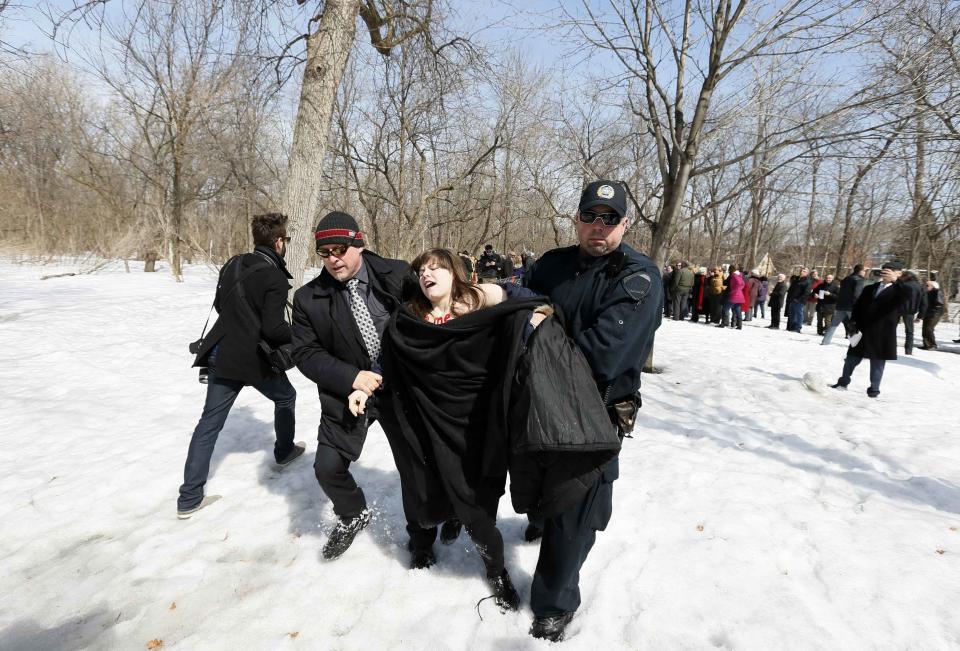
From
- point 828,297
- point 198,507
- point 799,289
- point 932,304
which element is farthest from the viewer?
point 799,289

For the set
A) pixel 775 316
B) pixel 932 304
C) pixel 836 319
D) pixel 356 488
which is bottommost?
pixel 356 488

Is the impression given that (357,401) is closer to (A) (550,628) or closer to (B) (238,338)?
(B) (238,338)

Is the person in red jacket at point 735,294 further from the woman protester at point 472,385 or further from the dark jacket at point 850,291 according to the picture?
the woman protester at point 472,385

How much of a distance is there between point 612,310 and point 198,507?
325 centimetres

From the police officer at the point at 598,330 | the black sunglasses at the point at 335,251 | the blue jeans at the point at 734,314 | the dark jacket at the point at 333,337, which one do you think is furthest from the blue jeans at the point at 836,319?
the black sunglasses at the point at 335,251

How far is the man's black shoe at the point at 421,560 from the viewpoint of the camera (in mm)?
2662

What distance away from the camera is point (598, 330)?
6.14 ft

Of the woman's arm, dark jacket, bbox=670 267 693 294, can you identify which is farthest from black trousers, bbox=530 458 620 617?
dark jacket, bbox=670 267 693 294

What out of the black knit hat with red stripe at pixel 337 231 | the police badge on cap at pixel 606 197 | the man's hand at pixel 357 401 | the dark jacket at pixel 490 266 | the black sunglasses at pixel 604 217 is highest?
the dark jacket at pixel 490 266

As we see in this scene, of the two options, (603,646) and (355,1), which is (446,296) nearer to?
(603,646)

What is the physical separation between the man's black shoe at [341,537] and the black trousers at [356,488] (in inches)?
1.9

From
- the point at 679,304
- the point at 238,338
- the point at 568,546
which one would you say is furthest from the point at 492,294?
the point at 679,304

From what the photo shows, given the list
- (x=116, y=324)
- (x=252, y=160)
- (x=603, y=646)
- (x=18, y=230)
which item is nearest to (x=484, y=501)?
(x=603, y=646)

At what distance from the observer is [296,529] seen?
10.0ft
